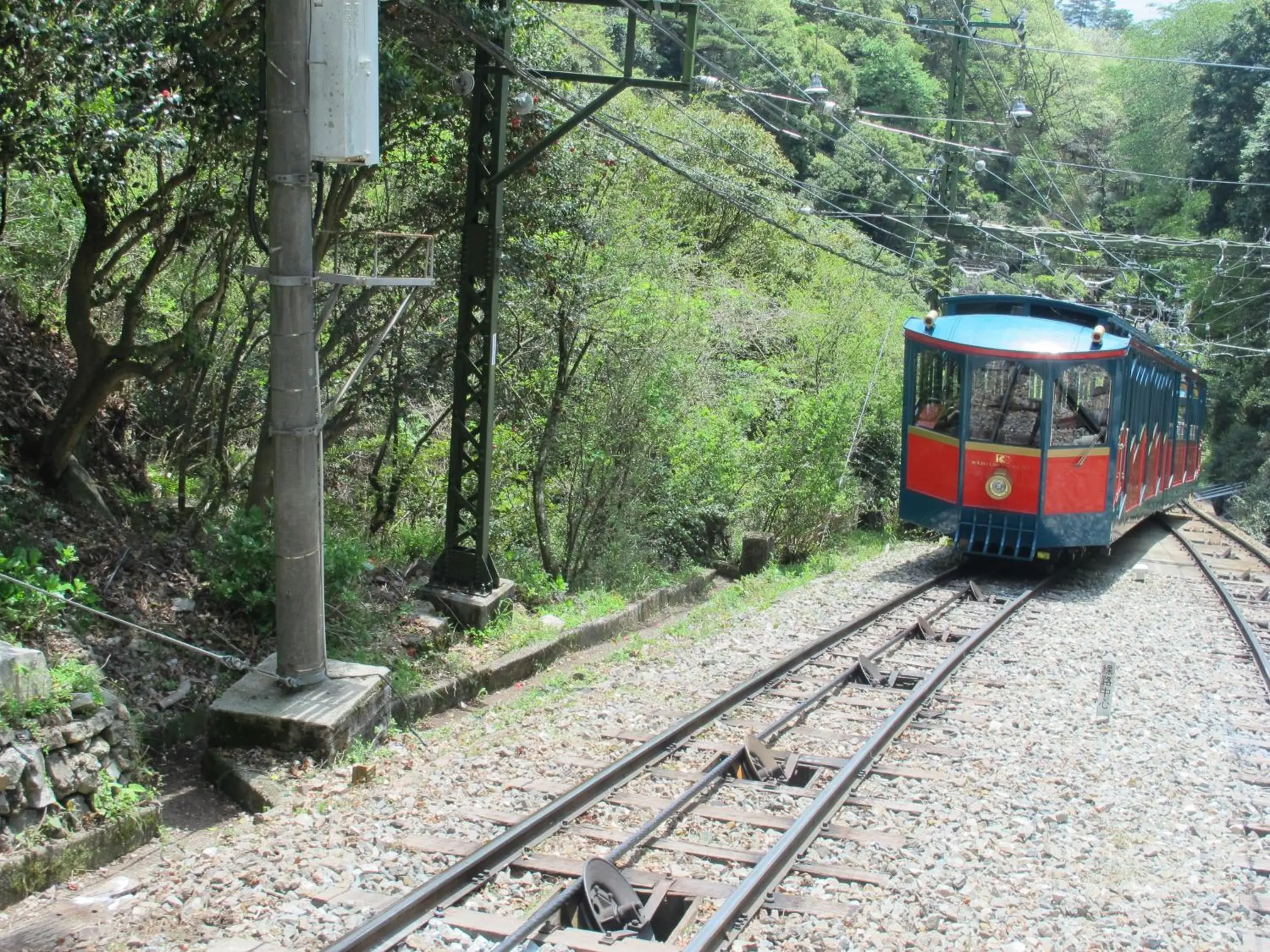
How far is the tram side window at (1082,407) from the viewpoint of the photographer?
12.6 metres

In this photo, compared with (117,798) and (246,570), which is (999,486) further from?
(117,798)

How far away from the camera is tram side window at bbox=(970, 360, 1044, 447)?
1275cm

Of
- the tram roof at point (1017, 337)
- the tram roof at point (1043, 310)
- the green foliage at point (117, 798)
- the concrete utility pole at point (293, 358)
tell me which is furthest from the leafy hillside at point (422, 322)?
the tram roof at point (1017, 337)

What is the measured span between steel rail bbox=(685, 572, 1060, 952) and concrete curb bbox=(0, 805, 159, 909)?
2735 millimetres

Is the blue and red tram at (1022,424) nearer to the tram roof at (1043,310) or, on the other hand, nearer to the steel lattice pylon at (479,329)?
the tram roof at (1043,310)

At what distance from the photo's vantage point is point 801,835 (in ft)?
18.2

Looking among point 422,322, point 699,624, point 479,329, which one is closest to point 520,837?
point 479,329

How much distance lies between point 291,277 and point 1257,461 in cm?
3543

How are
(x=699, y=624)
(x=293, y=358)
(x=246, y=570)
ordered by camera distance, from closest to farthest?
(x=293, y=358) → (x=246, y=570) → (x=699, y=624)

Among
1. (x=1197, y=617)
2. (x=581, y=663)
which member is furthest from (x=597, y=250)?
(x=1197, y=617)

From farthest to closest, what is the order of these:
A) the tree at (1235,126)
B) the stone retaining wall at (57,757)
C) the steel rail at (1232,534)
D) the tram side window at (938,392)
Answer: the tree at (1235,126), the steel rail at (1232,534), the tram side window at (938,392), the stone retaining wall at (57,757)

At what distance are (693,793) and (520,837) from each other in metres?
1.15

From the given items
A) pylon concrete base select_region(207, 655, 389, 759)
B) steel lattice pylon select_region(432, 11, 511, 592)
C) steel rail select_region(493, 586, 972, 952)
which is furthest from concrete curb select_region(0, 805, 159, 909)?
steel lattice pylon select_region(432, 11, 511, 592)

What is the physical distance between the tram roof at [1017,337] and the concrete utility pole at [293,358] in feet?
28.3
